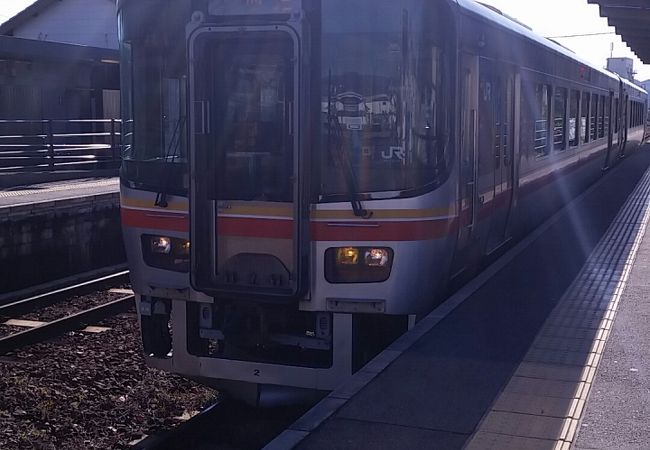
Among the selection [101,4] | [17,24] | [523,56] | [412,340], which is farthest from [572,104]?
[17,24]

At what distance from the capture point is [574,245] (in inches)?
468

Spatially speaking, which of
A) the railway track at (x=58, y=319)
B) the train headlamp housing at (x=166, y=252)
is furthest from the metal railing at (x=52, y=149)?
the train headlamp housing at (x=166, y=252)

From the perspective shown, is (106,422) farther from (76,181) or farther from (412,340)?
(76,181)

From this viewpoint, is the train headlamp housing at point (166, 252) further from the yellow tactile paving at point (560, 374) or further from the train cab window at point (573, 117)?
the train cab window at point (573, 117)

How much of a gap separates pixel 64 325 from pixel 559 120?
272 inches

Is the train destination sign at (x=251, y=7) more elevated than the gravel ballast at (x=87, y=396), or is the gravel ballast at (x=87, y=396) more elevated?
the train destination sign at (x=251, y=7)

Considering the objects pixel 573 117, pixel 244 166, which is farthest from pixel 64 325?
pixel 573 117

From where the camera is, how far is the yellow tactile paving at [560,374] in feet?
17.2

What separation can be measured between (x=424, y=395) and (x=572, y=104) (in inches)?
381

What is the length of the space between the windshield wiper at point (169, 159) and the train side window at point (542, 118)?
5.34 meters

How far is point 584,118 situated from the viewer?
54.2 ft

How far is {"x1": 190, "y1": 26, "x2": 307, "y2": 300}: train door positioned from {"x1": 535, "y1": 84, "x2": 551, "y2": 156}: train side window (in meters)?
5.25

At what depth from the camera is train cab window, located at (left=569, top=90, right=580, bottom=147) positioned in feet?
47.5

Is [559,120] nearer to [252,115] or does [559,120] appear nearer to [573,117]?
[573,117]
